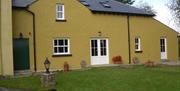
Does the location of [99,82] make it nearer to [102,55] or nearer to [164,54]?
[102,55]

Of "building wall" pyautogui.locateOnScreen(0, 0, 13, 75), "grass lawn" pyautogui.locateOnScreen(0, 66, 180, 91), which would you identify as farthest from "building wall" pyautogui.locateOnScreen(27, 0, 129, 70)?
"grass lawn" pyautogui.locateOnScreen(0, 66, 180, 91)

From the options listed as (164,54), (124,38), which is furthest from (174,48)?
(124,38)

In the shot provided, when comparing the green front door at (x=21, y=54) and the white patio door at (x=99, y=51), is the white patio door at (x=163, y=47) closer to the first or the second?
the white patio door at (x=99, y=51)

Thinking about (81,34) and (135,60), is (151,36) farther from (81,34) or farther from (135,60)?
(81,34)

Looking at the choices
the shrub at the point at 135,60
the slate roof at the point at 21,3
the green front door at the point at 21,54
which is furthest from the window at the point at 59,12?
the shrub at the point at 135,60

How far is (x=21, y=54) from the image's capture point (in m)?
29.3

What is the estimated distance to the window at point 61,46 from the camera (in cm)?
3155

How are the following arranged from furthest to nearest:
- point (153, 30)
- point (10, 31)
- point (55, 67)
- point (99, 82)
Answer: point (153, 30) → point (55, 67) → point (10, 31) → point (99, 82)

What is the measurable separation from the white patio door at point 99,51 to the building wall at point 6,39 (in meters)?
9.19

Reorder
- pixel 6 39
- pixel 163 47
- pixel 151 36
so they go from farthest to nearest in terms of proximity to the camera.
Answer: pixel 163 47 → pixel 151 36 → pixel 6 39

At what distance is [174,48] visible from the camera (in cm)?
4109

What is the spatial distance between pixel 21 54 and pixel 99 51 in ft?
24.5

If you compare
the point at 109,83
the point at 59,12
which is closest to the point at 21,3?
the point at 59,12

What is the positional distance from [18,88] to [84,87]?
306 cm
